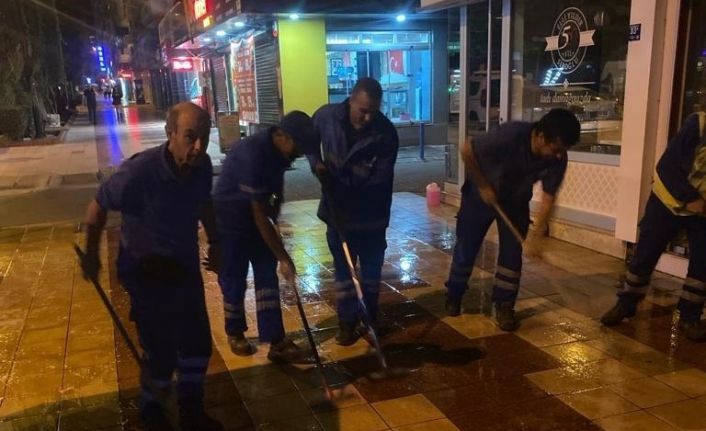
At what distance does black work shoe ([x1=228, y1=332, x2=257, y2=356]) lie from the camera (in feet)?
13.8

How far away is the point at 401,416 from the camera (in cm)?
340

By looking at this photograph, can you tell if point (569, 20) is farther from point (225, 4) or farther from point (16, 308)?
point (225, 4)

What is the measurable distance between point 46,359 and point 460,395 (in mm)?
2903

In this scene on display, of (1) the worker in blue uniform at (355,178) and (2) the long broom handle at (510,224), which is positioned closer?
(1) the worker in blue uniform at (355,178)

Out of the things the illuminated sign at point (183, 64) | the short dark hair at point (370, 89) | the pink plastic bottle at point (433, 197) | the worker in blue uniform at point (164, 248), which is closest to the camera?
the worker in blue uniform at point (164, 248)

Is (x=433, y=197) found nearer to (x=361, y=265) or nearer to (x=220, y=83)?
(x=361, y=265)

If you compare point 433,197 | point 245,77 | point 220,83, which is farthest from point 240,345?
point 220,83

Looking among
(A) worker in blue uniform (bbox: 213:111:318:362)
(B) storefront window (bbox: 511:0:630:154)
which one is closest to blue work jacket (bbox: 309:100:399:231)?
(A) worker in blue uniform (bbox: 213:111:318:362)

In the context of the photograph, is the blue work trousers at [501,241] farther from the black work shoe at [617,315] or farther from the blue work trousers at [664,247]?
the blue work trousers at [664,247]

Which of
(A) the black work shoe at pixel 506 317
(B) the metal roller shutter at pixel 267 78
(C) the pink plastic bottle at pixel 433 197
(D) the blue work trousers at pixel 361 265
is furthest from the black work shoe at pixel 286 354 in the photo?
(B) the metal roller shutter at pixel 267 78

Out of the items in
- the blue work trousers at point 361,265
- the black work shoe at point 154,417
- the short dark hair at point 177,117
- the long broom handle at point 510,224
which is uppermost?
the short dark hair at point 177,117

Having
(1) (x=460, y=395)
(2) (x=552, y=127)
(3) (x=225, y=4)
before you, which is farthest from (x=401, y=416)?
(3) (x=225, y=4)

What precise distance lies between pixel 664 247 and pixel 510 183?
118 cm

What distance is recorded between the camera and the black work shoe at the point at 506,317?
450 centimetres
